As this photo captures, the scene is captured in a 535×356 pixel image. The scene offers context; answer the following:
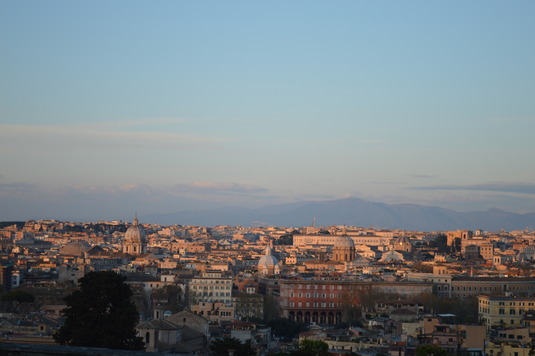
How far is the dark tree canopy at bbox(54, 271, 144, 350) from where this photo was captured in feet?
110

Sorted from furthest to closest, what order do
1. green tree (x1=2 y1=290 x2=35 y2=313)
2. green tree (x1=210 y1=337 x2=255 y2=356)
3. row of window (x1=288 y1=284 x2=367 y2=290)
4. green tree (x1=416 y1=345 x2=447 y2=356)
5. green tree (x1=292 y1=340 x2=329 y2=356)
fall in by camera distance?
row of window (x1=288 y1=284 x2=367 y2=290) < green tree (x1=2 y1=290 x2=35 y2=313) < green tree (x1=210 y1=337 x2=255 y2=356) < green tree (x1=416 y1=345 x2=447 y2=356) < green tree (x1=292 y1=340 x2=329 y2=356)

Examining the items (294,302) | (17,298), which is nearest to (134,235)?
(294,302)

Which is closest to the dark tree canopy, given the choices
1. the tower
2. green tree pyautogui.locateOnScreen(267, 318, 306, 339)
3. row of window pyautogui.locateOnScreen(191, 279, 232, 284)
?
green tree pyautogui.locateOnScreen(267, 318, 306, 339)

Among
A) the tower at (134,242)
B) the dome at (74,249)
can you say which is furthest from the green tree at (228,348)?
the tower at (134,242)

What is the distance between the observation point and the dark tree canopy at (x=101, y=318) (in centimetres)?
3366

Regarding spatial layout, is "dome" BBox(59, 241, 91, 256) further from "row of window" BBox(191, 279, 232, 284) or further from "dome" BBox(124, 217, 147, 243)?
"row of window" BBox(191, 279, 232, 284)

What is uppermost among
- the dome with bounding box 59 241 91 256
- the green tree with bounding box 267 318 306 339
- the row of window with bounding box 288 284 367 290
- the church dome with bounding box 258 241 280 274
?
the dome with bounding box 59 241 91 256

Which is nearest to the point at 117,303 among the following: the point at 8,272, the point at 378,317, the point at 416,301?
the point at 378,317

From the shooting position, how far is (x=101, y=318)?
113ft

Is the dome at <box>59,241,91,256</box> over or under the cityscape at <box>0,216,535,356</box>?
over

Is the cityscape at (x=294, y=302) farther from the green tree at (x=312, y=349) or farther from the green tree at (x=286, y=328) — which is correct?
the green tree at (x=312, y=349)

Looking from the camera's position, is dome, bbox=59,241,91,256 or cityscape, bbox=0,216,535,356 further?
dome, bbox=59,241,91,256

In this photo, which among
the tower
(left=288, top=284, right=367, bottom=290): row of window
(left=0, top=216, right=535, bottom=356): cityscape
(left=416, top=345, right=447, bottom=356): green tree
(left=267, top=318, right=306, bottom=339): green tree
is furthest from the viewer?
the tower

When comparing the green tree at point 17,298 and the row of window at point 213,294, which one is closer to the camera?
the green tree at point 17,298
